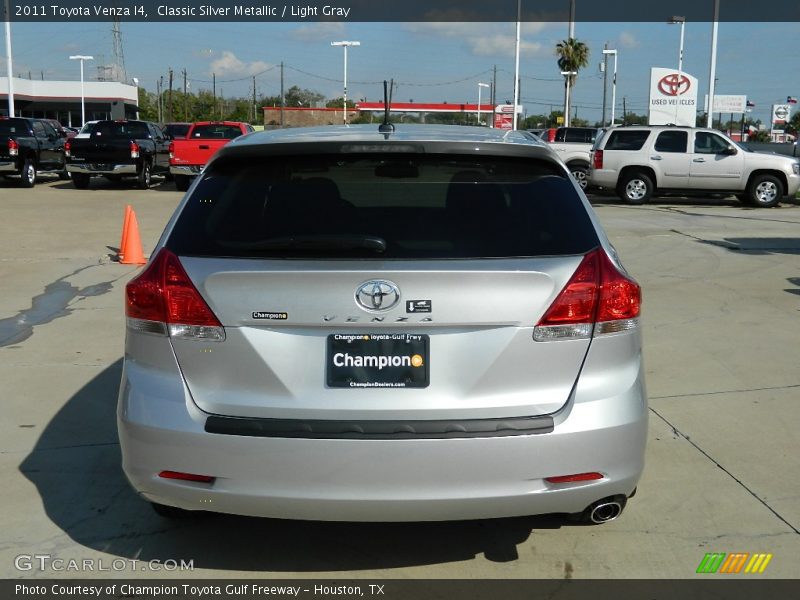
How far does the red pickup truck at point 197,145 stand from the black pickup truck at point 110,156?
4.52ft

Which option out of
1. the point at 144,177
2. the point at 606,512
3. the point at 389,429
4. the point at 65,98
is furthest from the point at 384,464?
the point at 65,98

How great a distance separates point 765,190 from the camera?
20938 mm

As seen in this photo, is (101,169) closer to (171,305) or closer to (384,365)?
(171,305)

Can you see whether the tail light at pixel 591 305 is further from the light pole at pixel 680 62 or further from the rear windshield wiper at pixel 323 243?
the light pole at pixel 680 62

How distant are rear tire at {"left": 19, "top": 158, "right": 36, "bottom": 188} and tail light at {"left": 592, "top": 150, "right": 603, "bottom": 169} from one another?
15.6 metres

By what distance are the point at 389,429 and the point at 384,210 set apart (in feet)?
2.86

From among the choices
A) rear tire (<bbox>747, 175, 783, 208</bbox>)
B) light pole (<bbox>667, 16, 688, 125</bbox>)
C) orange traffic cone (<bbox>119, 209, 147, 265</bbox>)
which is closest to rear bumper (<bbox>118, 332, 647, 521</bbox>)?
orange traffic cone (<bbox>119, 209, 147, 265</bbox>)

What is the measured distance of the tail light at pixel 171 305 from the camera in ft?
10.4

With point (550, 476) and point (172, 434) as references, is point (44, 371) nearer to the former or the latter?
point (172, 434)

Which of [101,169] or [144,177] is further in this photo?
[144,177]

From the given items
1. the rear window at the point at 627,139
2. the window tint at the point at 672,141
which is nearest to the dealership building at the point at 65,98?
the rear window at the point at 627,139

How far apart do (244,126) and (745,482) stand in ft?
73.2
